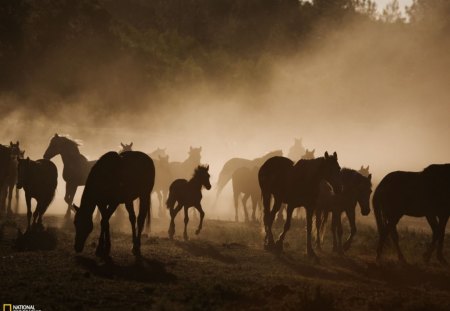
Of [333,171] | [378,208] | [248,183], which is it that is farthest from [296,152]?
[333,171]

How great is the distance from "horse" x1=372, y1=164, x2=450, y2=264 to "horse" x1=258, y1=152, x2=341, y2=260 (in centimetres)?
140

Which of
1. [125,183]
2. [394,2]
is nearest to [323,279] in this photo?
[125,183]

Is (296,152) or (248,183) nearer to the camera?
(248,183)

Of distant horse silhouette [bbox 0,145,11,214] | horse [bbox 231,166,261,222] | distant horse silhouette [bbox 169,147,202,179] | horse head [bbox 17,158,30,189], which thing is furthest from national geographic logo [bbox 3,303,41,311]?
distant horse silhouette [bbox 169,147,202,179]

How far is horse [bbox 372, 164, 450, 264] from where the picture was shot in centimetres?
1555

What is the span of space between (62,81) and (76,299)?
2385 inches

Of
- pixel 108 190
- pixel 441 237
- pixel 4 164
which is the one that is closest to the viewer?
pixel 108 190

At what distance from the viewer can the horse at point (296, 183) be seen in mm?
15703

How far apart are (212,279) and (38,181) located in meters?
9.33

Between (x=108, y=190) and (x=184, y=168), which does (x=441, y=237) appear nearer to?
(x=108, y=190)

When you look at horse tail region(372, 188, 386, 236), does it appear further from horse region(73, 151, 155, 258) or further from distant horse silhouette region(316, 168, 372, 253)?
horse region(73, 151, 155, 258)

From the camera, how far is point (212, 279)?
1157cm

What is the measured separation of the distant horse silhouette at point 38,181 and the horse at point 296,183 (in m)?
6.72

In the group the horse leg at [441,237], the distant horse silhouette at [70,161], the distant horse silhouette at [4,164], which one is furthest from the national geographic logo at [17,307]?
the distant horse silhouette at [70,161]
